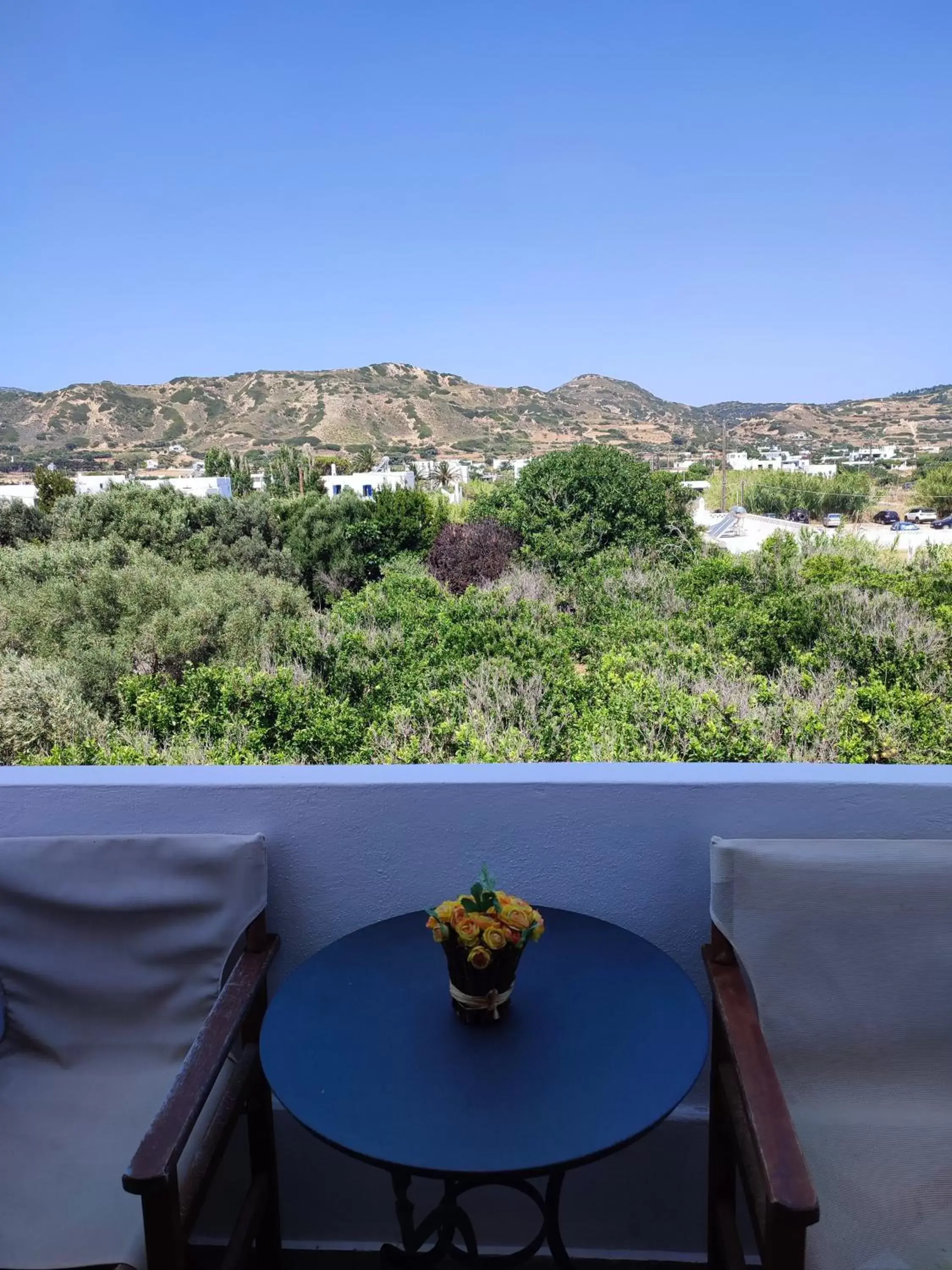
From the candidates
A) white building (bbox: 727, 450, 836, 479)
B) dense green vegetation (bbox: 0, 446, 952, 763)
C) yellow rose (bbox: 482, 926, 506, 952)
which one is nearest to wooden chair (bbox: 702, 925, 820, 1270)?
yellow rose (bbox: 482, 926, 506, 952)

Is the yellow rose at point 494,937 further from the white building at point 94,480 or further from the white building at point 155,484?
the white building at point 94,480

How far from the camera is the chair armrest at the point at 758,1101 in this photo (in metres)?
0.93

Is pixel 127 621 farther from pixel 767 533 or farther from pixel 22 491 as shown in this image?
pixel 22 491

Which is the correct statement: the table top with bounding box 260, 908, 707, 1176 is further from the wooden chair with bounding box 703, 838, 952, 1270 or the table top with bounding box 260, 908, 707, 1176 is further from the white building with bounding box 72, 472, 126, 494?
the white building with bounding box 72, 472, 126, 494

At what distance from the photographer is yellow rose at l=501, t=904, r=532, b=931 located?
3.76ft

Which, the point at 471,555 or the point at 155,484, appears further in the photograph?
the point at 155,484

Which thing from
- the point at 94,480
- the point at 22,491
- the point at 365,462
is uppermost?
the point at 365,462

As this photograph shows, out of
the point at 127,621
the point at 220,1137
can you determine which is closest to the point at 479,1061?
the point at 220,1137

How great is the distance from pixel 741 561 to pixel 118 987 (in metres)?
9.10

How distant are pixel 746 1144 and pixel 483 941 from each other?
1.42 ft

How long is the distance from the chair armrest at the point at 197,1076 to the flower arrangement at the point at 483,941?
34 centimetres

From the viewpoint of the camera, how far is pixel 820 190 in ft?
129

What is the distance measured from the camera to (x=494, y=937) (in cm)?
112

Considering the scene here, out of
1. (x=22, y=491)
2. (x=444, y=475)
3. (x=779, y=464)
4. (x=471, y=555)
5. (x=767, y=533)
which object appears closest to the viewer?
(x=471, y=555)
